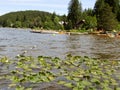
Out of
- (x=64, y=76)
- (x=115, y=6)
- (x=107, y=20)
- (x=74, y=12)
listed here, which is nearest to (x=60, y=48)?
(x=64, y=76)

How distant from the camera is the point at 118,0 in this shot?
117188mm

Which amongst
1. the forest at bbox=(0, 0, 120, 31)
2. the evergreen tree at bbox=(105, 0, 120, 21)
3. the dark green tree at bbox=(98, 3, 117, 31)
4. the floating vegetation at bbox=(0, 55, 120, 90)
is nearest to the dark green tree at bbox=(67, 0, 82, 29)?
the forest at bbox=(0, 0, 120, 31)

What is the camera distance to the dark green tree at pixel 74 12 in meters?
121

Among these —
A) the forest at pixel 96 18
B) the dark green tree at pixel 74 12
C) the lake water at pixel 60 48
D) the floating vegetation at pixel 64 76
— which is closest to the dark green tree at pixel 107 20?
the forest at pixel 96 18

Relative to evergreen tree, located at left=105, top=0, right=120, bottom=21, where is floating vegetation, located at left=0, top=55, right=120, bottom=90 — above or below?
below

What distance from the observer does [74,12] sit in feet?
399

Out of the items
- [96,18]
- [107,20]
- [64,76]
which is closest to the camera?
[64,76]

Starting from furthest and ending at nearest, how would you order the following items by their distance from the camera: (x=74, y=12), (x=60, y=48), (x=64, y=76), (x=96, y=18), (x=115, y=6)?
(x=74, y=12) < (x=96, y=18) < (x=115, y=6) < (x=60, y=48) < (x=64, y=76)

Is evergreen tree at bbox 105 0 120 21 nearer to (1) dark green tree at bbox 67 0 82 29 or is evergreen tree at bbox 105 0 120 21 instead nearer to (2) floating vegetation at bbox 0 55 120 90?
(1) dark green tree at bbox 67 0 82 29

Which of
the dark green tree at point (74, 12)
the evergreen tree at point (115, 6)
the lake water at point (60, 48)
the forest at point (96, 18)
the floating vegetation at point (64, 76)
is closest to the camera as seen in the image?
the floating vegetation at point (64, 76)

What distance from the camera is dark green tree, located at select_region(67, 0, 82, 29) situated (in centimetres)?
12056

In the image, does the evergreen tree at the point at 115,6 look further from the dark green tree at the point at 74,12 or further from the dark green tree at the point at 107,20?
the dark green tree at the point at 107,20

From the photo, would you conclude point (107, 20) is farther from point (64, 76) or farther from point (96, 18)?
point (64, 76)

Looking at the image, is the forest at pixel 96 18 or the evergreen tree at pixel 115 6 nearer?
the forest at pixel 96 18
